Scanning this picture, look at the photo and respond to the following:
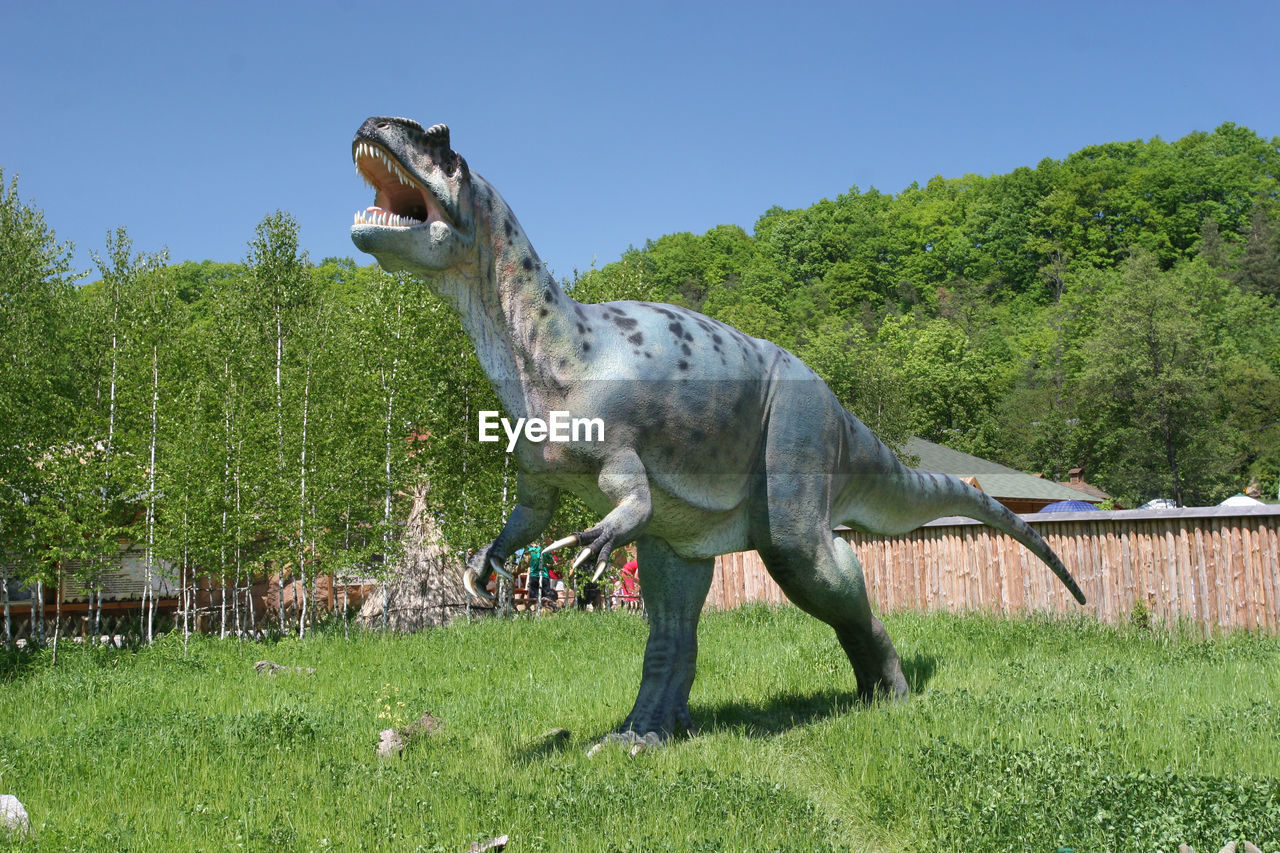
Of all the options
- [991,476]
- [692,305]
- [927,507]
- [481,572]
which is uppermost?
[692,305]

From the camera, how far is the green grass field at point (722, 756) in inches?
148

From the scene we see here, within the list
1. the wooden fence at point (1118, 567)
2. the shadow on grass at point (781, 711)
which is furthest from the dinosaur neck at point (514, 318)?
the wooden fence at point (1118, 567)

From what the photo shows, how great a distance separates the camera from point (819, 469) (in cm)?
552

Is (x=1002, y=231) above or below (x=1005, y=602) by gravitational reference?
above

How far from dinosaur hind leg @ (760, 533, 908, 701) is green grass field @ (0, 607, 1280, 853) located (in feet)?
0.72

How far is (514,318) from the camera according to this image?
15.0ft

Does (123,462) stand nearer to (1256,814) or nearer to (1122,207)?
(1256,814)

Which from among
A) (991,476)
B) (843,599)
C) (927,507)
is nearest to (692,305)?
(991,476)

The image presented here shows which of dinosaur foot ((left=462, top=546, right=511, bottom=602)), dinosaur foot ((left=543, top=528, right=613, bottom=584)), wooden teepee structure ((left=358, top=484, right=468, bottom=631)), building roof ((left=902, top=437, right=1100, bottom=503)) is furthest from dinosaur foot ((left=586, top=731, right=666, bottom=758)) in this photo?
building roof ((left=902, top=437, right=1100, bottom=503))

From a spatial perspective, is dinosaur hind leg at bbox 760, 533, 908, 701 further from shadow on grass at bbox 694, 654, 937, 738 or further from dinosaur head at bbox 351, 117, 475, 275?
dinosaur head at bbox 351, 117, 475, 275

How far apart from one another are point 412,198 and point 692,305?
5733 cm

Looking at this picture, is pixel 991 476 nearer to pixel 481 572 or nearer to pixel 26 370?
pixel 26 370

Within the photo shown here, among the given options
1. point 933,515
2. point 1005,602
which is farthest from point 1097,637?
point 933,515

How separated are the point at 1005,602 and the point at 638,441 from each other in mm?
7952
